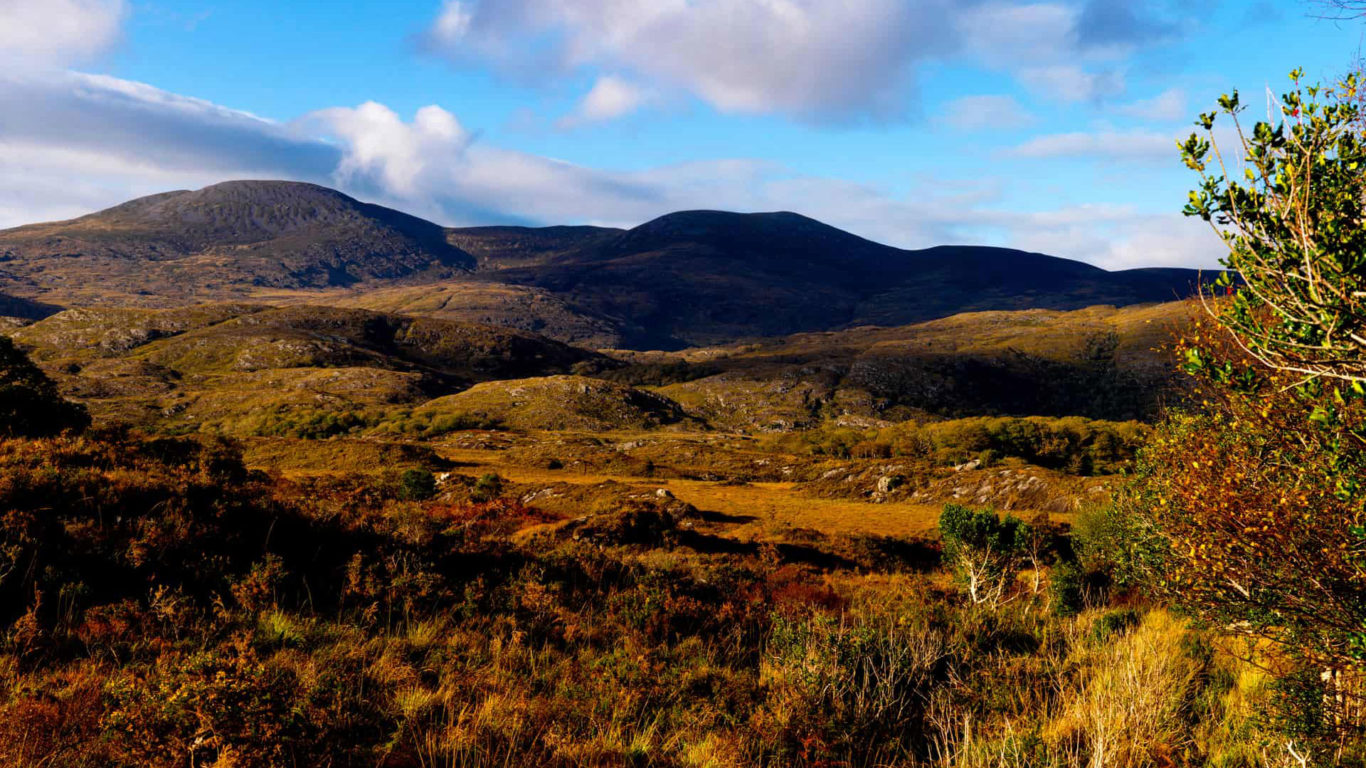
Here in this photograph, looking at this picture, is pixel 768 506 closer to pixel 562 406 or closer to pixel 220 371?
pixel 562 406

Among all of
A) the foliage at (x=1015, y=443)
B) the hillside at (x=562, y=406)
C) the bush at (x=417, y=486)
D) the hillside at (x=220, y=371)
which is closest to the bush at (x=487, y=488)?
the bush at (x=417, y=486)

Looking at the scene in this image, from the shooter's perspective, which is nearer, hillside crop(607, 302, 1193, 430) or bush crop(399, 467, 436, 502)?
bush crop(399, 467, 436, 502)

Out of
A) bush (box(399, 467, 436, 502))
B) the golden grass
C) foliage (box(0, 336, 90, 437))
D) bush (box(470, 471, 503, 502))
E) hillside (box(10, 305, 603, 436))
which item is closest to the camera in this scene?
foliage (box(0, 336, 90, 437))

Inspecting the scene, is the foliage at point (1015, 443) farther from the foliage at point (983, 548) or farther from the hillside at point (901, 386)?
the foliage at point (983, 548)

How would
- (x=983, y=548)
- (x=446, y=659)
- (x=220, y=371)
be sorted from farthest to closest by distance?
(x=220, y=371), (x=983, y=548), (x=446, y=659)

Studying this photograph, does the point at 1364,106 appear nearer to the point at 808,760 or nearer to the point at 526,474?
the point at 808,760

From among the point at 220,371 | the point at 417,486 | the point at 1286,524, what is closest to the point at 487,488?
the point at 417,486

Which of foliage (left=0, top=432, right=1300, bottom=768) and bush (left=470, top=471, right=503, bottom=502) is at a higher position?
foliage (left=0, top=432, right=1300, bottom=768)

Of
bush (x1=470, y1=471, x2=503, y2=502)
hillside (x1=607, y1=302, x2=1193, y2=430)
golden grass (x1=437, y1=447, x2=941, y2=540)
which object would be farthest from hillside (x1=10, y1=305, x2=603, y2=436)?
hillside (x1=607, y1=302, x2=1193, y2=430)

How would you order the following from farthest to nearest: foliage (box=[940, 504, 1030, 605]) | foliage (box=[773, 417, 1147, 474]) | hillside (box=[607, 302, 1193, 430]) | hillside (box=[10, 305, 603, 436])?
hillside (box=[607, 302, 1193, 430]), hillside (box=[10, 305, 603, 436]), foliage (box=[773, 417, 1147, 474]), foliage (box=[940, 504, 1030, 605])

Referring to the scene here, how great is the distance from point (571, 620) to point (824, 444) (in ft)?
→ 289

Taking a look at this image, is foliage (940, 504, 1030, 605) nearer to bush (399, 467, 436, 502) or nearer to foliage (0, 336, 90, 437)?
bush (399, 467, 436, 502)

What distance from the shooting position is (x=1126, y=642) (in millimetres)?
10266

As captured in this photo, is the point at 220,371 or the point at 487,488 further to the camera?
the point at 220,371
